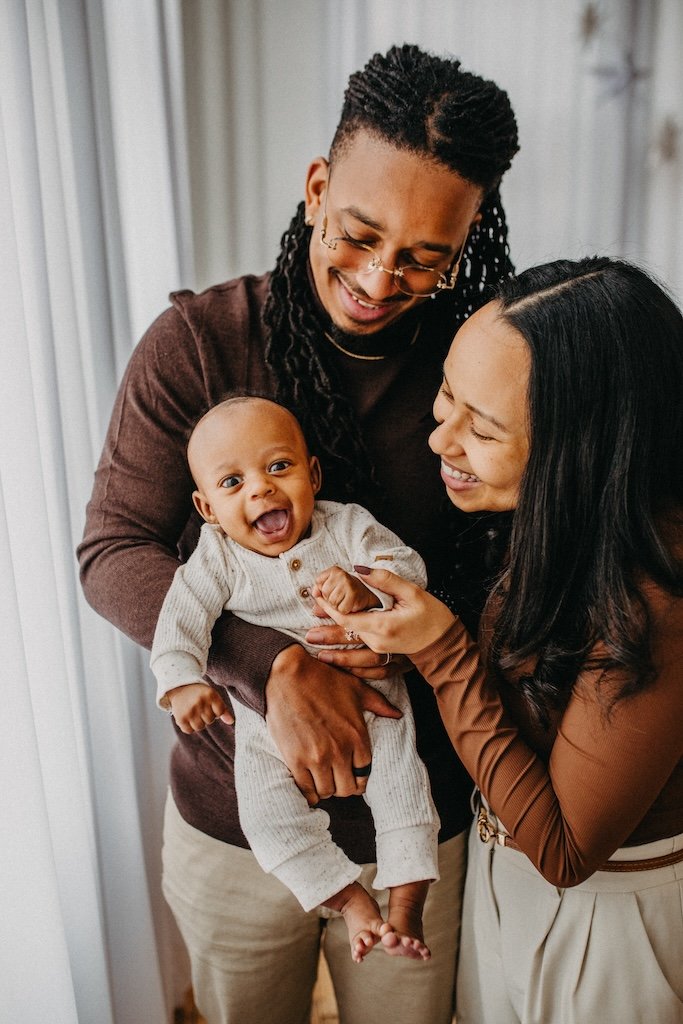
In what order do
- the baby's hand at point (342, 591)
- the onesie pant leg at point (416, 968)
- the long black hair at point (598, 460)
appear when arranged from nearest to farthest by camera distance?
the long black hair at point (598, 460), the baby's hand at point (342, 591), the onesie pant leg at point (416, 968)

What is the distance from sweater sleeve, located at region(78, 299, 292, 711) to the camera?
43.8 inches

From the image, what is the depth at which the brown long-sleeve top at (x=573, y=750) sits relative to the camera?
959 millimetres

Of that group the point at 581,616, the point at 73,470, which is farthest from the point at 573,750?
the point at 73,470

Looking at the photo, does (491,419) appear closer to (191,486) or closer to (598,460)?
(598,460)

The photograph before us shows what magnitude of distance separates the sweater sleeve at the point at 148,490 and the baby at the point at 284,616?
0.15 ft

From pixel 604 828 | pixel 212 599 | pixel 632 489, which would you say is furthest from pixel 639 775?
pixel 212 599

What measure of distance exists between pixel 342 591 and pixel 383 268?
44 cm

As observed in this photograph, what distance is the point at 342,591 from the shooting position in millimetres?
1054

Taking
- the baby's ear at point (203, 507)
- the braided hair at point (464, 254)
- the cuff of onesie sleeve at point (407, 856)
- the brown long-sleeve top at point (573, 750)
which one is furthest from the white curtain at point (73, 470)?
the brown long-sleeve top at point (573, 750)

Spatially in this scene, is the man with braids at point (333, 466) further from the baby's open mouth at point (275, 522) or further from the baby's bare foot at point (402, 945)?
the baby's bare foot at point (402, 945)

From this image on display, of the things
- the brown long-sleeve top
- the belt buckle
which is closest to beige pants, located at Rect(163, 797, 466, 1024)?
the belt buckle

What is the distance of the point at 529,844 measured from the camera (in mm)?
1017

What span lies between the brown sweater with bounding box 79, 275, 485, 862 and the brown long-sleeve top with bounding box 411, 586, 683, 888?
0.20 metres

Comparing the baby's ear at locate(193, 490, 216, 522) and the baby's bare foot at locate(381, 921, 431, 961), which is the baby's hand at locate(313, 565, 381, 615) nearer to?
the baby's ear at locate(193, 490, 216, 522)
